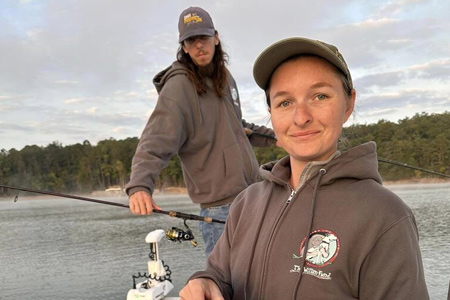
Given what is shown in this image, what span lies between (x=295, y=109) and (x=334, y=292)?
483 millimetres

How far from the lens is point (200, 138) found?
2.59 metres

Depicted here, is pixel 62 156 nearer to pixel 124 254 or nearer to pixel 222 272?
pixel 124 254

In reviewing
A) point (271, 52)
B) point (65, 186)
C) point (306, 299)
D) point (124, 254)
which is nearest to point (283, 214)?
point (306, 299)

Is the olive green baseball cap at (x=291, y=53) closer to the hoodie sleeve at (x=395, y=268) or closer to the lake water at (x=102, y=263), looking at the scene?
the hoodie sleeve at (x=395, y=268)

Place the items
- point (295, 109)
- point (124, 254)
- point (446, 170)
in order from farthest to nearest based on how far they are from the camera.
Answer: point (446, 170) → point (124, 254) → point (295, 109)

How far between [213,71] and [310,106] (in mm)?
1540

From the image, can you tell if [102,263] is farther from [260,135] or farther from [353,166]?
[353,166]

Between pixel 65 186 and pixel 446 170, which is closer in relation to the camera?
pixel 446 170

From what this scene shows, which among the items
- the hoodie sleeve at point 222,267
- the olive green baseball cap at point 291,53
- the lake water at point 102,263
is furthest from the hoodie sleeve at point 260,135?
the lake water at point 102,263

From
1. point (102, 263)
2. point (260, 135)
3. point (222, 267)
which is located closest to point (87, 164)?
point (102, 263)

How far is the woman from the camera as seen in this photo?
1.07 metres

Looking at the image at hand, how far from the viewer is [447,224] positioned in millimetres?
10836

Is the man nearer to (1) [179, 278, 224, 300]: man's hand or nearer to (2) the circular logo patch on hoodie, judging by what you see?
(1) [179, 278, 224, 300]: man's hand

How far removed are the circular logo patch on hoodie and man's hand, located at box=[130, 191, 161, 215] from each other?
1217 mm
